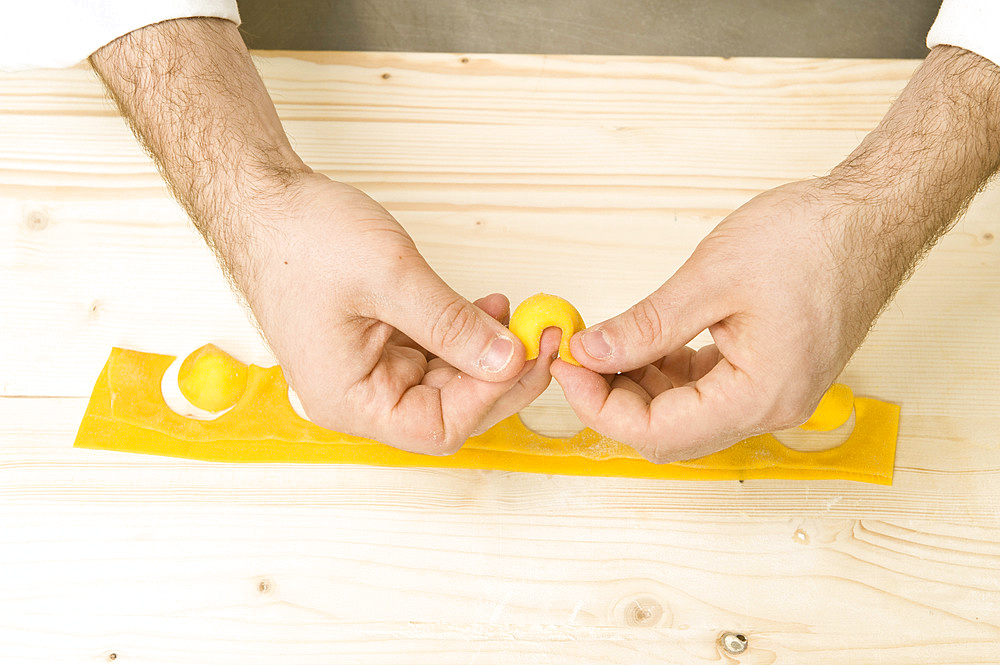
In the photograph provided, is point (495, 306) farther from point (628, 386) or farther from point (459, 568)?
point (459, 568)

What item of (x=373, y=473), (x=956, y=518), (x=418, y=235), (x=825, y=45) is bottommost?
(x=956, y=518)

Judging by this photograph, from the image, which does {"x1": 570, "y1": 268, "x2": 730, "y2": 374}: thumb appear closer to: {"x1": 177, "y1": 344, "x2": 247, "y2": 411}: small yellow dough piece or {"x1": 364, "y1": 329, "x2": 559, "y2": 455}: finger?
{"x1": 364, "y1": 329, "x2": 559, "y2": 455}: finger

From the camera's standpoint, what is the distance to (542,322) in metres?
0.80

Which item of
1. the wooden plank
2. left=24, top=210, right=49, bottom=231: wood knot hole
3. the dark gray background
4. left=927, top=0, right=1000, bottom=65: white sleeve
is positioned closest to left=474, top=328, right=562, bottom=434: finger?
the wooden plank

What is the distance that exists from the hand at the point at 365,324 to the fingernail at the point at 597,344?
0.18ft

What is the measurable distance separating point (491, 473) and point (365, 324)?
249 millimetres

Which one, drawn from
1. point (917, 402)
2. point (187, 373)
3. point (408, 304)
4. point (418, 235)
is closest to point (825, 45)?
point (917, 402)

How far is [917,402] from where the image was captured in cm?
95

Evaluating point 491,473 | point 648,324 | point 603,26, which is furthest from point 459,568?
point 603,26

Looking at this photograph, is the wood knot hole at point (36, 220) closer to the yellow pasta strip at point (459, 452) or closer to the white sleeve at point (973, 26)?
the yellow pasta strip at point (459, 452)

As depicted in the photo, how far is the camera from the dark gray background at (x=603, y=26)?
1490 mm

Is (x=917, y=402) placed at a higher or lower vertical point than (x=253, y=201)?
lower

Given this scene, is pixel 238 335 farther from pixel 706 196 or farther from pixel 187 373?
pixel 706 196

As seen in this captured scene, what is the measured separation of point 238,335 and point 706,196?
651mm
